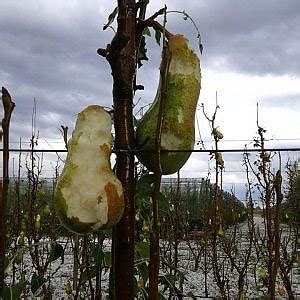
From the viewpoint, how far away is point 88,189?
714 mm

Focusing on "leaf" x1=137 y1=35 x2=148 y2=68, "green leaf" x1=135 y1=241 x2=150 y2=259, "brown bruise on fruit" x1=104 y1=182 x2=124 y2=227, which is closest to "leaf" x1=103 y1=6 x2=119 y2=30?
"leaf" x1=137 y1=35 x2=148 y2=68

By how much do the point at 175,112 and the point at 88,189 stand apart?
0.69 ft

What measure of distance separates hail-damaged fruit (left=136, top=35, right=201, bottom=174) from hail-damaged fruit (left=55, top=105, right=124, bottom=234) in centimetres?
7

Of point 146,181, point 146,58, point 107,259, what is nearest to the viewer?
point 146,181

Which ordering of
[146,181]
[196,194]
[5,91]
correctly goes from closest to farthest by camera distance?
[5,91] < [146,181] < [196,194]

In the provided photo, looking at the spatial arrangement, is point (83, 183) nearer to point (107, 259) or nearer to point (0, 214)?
point (0, 214)

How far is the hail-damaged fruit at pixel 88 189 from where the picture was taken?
0.71 metres

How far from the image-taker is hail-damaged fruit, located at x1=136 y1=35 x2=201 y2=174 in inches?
31.8

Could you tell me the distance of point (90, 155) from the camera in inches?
29.3

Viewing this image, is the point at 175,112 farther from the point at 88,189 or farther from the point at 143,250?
the point at 143,250

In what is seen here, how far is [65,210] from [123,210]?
0.28 ft

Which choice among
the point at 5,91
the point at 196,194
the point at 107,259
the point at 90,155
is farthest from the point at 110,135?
the point at 196,194

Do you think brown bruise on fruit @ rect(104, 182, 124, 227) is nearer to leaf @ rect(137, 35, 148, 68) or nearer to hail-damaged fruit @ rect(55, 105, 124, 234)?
hail-damaged fruit @ rect(55, 105, 124, 234)

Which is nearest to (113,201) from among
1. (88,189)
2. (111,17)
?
(88,189)
